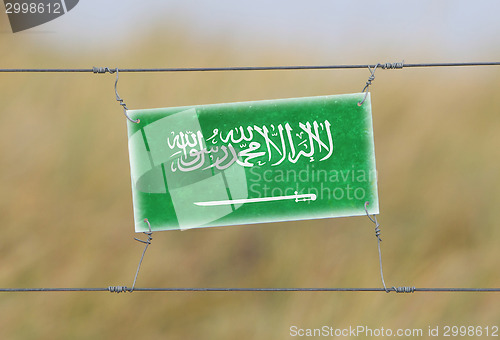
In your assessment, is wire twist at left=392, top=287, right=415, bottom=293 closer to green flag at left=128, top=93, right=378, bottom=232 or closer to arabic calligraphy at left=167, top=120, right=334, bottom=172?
green flag at left=128, top=93, right=378, bottom=232

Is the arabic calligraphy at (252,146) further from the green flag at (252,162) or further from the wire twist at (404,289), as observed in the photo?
the wire twist at (404,289)

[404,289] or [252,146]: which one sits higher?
[252,146]

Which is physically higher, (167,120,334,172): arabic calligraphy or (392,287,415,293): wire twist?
(167,120,334,172): arabic calligraphy

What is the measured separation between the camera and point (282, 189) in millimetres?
1419

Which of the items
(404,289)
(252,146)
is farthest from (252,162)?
(404,289)

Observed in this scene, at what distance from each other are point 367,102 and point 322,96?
14 centimetres

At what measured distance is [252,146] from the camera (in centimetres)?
143

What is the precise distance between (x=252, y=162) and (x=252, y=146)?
48 mm

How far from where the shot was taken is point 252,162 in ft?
4.66

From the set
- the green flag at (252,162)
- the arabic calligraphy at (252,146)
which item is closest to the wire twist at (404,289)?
the green flag at (252,162)

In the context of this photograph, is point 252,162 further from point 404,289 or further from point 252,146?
point 404,289

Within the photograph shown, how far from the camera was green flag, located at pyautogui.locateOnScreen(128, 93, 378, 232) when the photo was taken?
4.63ft

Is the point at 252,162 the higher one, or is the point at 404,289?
the point at 252,162

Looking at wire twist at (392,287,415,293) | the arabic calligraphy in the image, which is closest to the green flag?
the arabic calligraphy
